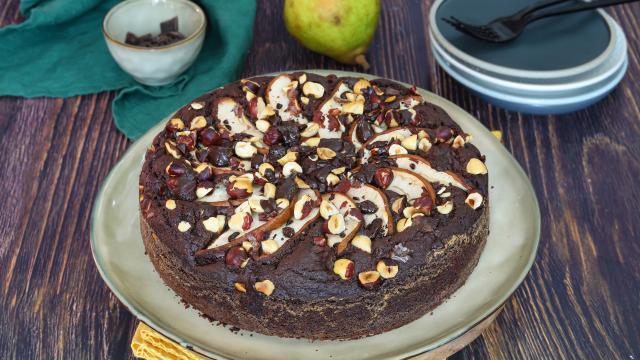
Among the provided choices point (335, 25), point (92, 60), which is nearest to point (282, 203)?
point (335, 25)

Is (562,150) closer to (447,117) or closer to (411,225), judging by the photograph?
(447,117)

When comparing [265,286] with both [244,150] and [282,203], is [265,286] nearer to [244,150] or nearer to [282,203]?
[282,203]

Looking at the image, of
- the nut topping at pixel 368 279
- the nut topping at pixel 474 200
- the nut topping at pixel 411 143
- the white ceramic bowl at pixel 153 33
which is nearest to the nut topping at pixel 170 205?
the nut topping at pixel 368 279

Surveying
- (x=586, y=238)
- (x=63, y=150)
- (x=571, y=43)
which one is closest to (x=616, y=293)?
(x=586, y=238)

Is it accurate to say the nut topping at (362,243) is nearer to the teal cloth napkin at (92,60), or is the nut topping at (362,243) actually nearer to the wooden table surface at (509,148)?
the wooden table surface at (509,148)

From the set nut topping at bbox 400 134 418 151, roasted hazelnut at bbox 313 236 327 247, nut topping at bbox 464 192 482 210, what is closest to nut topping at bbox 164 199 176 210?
roasted hazelnut at bbox 313 236 327 247

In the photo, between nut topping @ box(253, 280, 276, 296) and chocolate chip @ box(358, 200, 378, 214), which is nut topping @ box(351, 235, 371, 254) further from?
nut topping @ box(253, 280, 276, 296)
